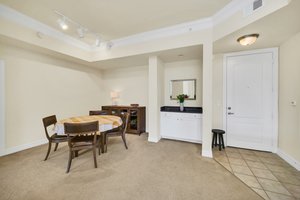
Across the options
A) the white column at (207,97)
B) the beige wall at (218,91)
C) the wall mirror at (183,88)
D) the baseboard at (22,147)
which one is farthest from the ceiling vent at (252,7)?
the baseboard at (22,147)

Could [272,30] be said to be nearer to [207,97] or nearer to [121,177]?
[207,97]

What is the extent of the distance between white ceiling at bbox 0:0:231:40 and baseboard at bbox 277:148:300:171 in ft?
9.66

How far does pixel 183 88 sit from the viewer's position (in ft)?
12.5

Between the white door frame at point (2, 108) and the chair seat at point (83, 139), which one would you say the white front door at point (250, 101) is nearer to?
the chair seat at point (83, 139)

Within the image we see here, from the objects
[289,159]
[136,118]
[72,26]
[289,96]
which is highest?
[72,26]

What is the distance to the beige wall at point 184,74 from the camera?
362cm

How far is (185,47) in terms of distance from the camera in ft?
9.21

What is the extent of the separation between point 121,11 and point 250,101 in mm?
3332

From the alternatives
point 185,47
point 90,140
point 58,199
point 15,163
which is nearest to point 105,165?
point 90,140

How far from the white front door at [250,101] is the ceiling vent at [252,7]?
1219mm

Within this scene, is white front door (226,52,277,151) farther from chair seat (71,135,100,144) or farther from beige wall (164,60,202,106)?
chair seat (71,135,100,144)

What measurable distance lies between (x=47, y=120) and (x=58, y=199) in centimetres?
154

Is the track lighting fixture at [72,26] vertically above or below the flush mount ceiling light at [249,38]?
above

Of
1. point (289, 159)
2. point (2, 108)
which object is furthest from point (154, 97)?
point (2, 108)
